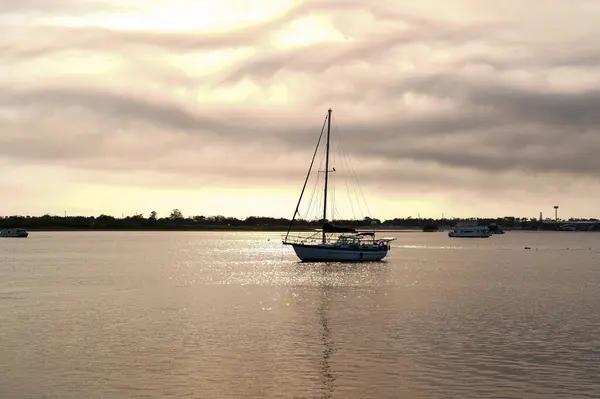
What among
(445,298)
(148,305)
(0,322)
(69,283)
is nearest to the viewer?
(0,322)

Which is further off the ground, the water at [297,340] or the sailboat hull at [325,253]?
the sailboat hull at [325,253]

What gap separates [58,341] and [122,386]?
43.5 feet

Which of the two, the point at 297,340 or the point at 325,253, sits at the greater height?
the point at 325,253

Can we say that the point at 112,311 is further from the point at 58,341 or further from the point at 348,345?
the point at 348,345

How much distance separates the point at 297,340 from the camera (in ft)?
157

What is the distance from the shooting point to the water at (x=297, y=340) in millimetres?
35250

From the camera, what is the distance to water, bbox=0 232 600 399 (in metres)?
35.2

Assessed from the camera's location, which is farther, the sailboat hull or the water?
the sailboat hull

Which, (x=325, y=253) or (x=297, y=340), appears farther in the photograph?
(x=325, y=253)

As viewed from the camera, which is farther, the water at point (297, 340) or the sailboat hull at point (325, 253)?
the sailboat hull at point (325, 253)

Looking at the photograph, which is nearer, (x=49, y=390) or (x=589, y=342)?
(x=49, y=390)

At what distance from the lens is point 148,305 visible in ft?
219

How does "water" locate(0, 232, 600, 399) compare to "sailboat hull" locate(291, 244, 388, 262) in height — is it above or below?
below

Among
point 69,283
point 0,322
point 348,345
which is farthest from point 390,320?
point 69,283
